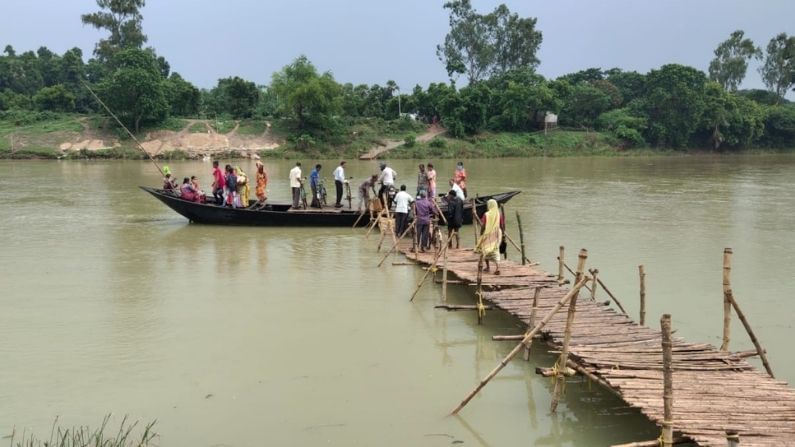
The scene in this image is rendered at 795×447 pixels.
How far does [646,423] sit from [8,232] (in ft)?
45.6

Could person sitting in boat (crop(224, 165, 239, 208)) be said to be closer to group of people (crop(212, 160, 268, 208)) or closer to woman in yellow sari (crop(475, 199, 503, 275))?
group of people (crop(212, 160, 268, 208))

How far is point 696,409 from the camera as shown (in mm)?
4664

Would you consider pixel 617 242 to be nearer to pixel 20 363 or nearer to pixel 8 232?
pixel 20 363

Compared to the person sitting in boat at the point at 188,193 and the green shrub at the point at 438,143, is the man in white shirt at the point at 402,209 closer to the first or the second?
the person sitting in boat at the point at 188,193

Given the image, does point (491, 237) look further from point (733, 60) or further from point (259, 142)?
point (733, 60)

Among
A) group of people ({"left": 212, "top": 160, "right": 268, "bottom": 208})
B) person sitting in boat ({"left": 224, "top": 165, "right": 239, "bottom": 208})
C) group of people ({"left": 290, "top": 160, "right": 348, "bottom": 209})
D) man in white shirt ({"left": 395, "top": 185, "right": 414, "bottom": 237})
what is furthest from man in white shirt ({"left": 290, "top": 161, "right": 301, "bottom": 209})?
man in white shirt ({"left": 395, "top": 185, "right": 414, "bottom": 237})

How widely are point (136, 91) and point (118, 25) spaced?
11830 millimetres

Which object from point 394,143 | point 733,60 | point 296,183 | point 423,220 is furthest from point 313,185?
point 733,60

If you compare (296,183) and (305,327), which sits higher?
(296,183)

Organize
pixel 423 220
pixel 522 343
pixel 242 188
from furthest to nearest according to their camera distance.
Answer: pixel 242 188, pixel 423 220, pixel 522 343

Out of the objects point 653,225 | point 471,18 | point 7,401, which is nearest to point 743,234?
point 653,225

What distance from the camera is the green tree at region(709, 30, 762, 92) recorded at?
192 feet

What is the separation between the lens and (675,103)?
46.8m

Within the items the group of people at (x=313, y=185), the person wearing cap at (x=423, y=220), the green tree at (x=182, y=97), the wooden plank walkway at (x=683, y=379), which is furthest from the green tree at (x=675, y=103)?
the wooden plank walkway at (x=683, y=379)
